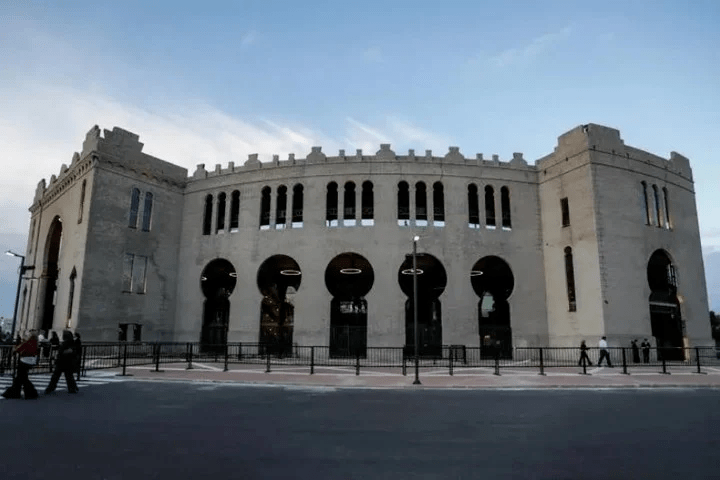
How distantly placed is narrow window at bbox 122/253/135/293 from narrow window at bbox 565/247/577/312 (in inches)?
1282

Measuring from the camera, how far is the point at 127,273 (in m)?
36.8

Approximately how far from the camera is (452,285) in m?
34.6

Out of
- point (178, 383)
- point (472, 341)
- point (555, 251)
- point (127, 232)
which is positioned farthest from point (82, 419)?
point (555, 251)

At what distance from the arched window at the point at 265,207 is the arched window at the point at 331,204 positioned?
15.8 ft

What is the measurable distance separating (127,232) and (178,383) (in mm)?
22725

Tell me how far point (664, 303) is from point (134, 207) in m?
40.8

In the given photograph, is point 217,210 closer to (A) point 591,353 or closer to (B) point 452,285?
(B) point 452,285

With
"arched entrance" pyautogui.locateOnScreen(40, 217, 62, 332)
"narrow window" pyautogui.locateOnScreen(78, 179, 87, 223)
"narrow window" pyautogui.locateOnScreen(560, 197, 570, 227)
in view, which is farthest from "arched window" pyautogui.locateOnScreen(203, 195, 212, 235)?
"narrow window" pyautogui.locateOnScreen(560, 197, 570, 227)

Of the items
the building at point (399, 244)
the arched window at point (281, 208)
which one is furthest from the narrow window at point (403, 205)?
the arched window at point (281, 208)

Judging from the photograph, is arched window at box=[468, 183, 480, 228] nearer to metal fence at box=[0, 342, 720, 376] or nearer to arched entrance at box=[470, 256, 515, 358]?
arched entrance at box=[470, 256, 515, 358]

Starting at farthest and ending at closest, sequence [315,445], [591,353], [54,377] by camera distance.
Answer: [591,353] < [54,377] < [315,445]

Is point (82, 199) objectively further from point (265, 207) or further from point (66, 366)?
point (66, 366)

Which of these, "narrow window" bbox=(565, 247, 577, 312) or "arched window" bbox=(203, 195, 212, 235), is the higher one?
"arched window" bbox=(203, 195, 212, 235)

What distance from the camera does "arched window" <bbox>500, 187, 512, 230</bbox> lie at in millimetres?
37403
